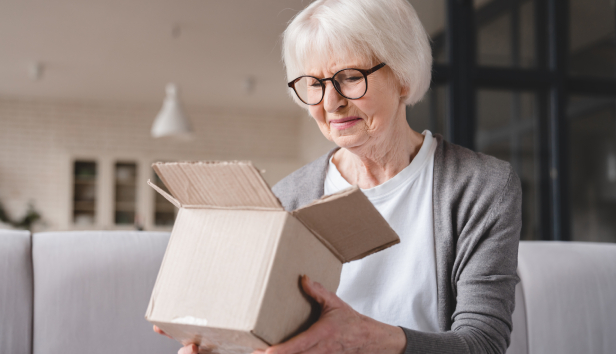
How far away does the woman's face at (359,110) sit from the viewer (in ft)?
3.55

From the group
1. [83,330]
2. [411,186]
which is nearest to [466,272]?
[411,186]

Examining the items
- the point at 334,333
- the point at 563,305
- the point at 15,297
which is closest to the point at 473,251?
the point at 334,333

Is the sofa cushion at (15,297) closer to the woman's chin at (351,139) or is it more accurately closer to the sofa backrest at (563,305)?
the woman's chin at (351,139)

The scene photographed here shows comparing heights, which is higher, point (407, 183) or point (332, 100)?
point (332, 100)

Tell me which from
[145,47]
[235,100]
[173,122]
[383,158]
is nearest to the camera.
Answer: [383,158]

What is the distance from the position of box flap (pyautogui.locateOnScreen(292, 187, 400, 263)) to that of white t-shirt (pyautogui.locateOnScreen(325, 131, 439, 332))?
343mm

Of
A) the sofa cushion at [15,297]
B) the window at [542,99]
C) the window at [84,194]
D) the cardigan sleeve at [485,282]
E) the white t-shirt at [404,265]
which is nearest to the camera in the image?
the cardigan sleeve at [485,282]

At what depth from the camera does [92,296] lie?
136 centimetres

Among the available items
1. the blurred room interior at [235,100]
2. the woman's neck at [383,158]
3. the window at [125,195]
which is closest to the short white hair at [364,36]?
the woman's neck at [383,158]

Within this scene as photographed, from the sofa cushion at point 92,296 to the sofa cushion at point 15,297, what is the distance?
0.07 feet

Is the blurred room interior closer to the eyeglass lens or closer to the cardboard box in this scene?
the eyeglass lens

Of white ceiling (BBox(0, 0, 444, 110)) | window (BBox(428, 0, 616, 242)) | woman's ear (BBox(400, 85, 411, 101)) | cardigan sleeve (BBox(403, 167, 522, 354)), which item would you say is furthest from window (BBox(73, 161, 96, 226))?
cardigan sleeve (BBox(403, 167, 522, 354))

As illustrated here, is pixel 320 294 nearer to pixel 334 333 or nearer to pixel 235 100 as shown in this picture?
pixel 334 333

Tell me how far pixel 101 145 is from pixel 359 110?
281 inches
